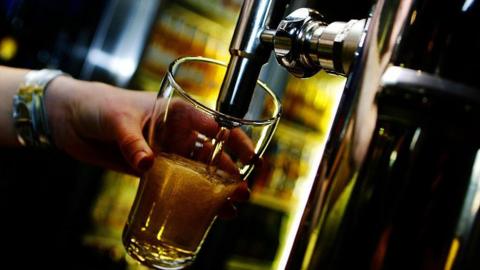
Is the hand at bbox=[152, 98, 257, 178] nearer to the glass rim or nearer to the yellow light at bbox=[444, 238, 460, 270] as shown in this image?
the glass rim

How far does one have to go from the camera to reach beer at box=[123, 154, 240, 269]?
598 millimetres

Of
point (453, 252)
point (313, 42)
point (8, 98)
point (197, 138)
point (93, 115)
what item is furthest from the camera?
point (8, 98)

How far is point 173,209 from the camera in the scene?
60 centimetres

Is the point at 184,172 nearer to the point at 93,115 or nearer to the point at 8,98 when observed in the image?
the point at 93,115

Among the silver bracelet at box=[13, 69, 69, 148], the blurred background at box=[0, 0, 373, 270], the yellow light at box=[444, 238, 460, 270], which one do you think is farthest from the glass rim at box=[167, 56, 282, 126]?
the blurred background at box=[0, 0, 373, 270]

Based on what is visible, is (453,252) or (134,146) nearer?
(453,252)

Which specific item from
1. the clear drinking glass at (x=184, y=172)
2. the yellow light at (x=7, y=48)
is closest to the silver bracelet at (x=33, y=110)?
the clear drinking glass at (x=184, y=172)

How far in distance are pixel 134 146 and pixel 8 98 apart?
607 mm

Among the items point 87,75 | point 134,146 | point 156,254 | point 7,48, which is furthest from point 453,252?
point 7,48

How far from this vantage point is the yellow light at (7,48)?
2291mm

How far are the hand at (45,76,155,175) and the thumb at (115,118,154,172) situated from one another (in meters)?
0.02

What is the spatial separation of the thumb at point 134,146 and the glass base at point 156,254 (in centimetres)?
11

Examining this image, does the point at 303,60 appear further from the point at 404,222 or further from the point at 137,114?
the point at 137,114

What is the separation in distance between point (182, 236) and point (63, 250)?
6.32ft
